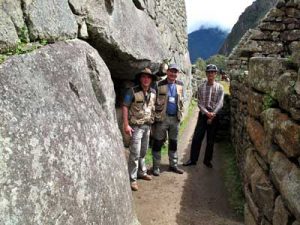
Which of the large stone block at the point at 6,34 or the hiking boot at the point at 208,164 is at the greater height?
the large stone block at the point at 6,34

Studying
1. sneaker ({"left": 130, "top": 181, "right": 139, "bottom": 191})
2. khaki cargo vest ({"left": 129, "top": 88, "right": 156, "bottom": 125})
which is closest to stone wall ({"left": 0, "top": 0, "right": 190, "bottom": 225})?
khaki cargo vest ({"left": 129, "top": 88, "right": 156, "bottom": 125})

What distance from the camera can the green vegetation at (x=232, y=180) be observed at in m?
5.95

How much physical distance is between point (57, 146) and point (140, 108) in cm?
313

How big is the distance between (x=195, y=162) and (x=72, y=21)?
188 inches

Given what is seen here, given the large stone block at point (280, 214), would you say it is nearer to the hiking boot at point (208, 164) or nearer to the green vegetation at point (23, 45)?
the green vegetation at point (23, 45)

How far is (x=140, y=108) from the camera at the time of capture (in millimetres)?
5977

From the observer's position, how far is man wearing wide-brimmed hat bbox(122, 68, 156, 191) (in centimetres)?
590

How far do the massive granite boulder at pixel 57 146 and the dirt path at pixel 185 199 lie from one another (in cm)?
161

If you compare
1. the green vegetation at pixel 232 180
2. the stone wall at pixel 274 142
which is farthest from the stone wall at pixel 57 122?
the green vegetation at pixel 232 180

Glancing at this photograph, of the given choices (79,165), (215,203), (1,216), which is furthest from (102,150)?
(215,203)

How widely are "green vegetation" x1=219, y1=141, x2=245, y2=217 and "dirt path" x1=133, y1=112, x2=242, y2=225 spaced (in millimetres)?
113

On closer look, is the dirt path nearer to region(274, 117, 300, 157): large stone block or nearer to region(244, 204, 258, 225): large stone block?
region(244, 204, 258, 225): large stone block

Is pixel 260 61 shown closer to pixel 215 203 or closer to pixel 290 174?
pixel 290 174

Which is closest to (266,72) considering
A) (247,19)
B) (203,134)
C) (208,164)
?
(203,134)
